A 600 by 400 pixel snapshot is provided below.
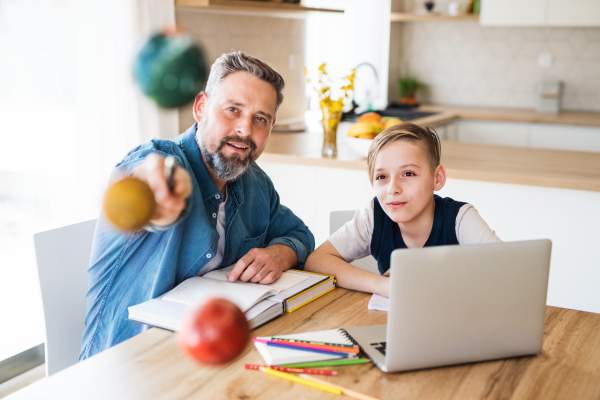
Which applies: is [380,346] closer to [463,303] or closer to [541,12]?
[463,303]

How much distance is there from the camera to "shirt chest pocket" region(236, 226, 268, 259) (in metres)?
1.51

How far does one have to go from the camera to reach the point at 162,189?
0.33 metres

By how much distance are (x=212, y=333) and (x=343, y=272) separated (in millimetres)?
1083

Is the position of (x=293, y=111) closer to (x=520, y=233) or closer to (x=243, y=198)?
(x=520, y=233)

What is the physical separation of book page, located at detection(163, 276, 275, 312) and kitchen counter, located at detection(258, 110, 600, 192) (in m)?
1.29

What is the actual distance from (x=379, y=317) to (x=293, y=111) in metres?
3.05

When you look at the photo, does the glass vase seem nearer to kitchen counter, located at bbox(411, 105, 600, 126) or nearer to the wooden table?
kitchen counter, located at bbox(411, 105, 600, 126)

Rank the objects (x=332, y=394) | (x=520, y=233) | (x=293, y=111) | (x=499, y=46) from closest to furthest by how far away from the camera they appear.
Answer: (x=332, y=394) < (x=520, y=233) < (x=293, y=111) < (x=499, y=46)

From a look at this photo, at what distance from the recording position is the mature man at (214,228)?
0.58m

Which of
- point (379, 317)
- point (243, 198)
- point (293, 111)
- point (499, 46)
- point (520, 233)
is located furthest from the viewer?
point (499, 46)

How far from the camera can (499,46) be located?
179 inches

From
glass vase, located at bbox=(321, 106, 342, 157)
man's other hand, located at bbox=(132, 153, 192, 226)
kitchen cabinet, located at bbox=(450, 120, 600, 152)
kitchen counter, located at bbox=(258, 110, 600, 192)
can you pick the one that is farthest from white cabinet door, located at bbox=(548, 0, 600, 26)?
man's other hand, located at bbox=(132, 153, 192, 226)

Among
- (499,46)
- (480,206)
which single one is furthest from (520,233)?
(499,46)

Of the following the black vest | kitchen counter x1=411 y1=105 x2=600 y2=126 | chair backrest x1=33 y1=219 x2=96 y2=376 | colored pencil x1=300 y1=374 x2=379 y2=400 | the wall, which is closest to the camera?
colored pencil x1=300 y1=374 x2=379 y2=400
